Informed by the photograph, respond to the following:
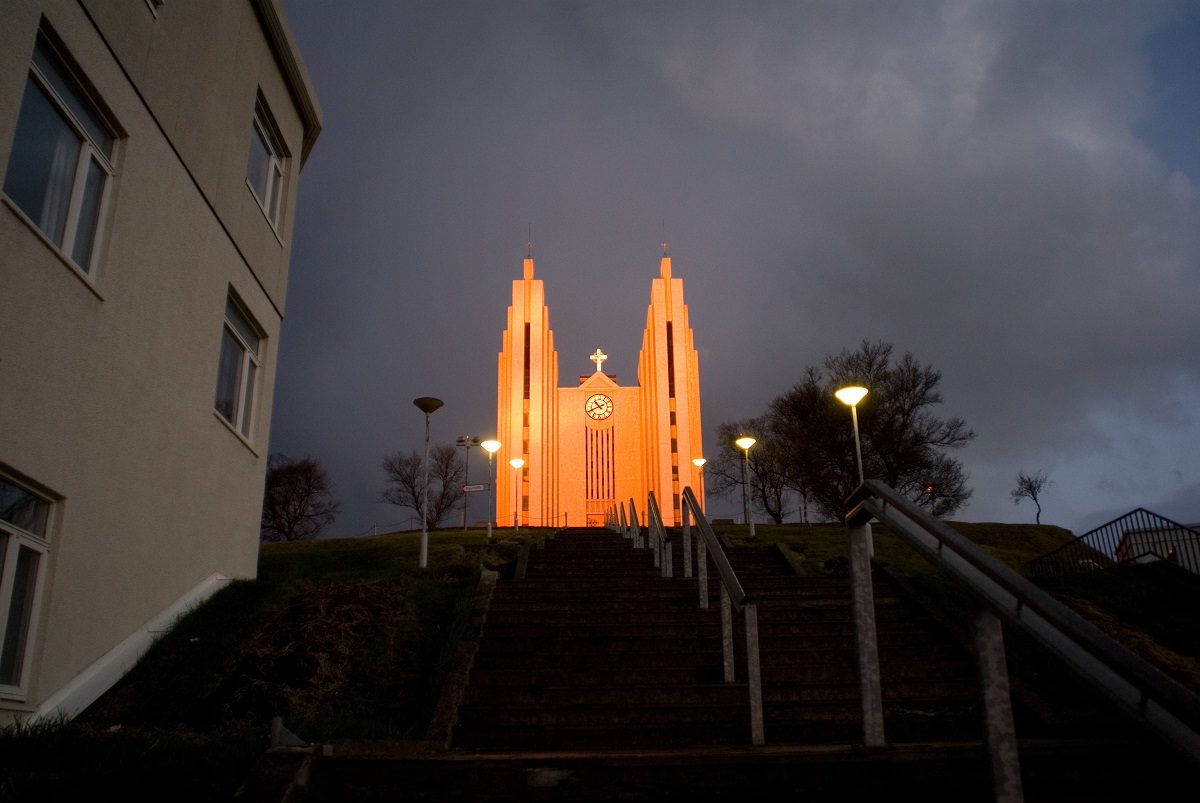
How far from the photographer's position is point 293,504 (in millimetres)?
48938

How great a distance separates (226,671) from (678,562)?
375 inches

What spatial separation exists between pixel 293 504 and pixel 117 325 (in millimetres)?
44123

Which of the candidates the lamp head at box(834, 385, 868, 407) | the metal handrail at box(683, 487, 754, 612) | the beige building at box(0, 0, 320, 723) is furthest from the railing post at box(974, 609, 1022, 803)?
the lamp head at box(834, 385, 868, 407)

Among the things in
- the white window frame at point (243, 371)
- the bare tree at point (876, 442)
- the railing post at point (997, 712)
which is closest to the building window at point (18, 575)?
the white window frame at point (243, 371)

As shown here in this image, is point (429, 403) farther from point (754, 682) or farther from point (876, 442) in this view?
point (876, 442)

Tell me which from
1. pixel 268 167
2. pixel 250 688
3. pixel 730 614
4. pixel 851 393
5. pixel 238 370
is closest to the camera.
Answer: pixel 250 688

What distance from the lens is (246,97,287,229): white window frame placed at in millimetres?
11500

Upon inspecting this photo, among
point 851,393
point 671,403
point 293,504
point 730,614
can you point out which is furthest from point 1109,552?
point 293,504

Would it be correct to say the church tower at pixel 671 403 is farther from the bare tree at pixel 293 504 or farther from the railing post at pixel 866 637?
the railing post at pixel 866 637

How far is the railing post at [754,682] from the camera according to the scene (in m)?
5.49

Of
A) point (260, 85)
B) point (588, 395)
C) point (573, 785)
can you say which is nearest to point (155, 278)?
point (260, 85)

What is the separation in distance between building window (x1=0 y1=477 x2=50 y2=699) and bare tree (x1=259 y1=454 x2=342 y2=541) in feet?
139

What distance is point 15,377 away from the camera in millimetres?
5945

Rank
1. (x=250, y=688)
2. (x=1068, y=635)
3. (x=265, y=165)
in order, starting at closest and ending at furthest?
(x=1068, y=635) < (x=250, y=688) < (x=265, y=165)
